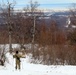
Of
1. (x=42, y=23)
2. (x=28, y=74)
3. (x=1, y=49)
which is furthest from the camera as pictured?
(x=42, y=23)

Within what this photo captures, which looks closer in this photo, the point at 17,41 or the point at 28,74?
the point at 28,74

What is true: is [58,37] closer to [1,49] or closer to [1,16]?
[1,16]

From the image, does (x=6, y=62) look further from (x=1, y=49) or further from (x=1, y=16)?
(x=1, y=16)

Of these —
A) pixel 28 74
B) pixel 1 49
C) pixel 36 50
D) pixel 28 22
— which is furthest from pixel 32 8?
pixel 28 74

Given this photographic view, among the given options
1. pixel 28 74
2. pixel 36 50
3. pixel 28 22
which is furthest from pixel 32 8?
pixel 28 74

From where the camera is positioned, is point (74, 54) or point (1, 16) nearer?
point (74, 54)

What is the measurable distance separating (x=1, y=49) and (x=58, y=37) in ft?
87.9

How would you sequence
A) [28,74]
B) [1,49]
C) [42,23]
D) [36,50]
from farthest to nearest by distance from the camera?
1. [42,23]
2. [36,50]
3. [1,49]
4. [28,74]

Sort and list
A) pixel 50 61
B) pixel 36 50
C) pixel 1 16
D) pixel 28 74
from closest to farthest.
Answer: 1. pixel 28 74
2. pixel 50 61
3. pixel 36 50
4. pixel 1 16

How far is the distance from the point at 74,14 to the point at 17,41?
15.8 metres

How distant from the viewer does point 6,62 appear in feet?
98.9

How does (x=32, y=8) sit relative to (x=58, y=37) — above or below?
above

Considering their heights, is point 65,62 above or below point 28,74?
below

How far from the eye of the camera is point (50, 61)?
122 feet
